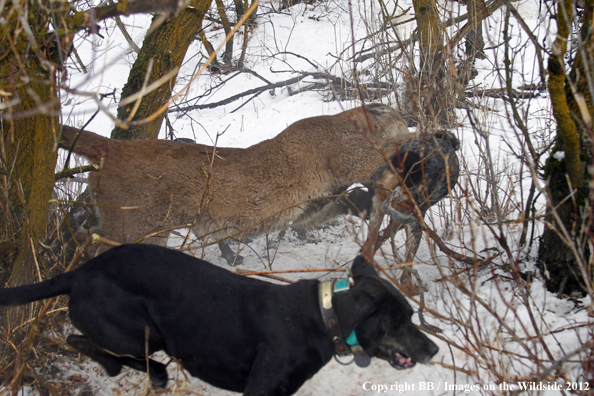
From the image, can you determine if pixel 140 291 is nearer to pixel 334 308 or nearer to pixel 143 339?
pixel 143 339

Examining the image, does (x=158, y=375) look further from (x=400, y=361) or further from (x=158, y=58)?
(x=158, y=58)

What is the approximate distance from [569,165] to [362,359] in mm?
1896

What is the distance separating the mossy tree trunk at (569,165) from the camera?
266cm

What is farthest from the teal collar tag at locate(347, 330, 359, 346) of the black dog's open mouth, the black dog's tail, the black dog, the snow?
the black dog's tail

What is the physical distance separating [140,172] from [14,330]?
Result: 1487 mm

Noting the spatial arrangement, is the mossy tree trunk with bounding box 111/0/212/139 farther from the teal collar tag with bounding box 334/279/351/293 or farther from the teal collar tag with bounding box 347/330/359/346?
the teal collar tag with bounding box 347/330/359/346

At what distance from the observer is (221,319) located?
2.46 m

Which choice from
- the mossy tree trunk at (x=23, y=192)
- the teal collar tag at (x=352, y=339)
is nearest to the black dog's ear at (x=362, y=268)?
the teal collar tag at (x=352, y=339)

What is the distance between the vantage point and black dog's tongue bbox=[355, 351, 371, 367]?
2.30 m

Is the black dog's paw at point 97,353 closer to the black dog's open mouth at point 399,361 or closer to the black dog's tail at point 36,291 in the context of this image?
the black dog's tail at point 36,291

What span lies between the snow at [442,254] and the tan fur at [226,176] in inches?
14.2

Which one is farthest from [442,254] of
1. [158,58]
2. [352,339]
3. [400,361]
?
[158,58]

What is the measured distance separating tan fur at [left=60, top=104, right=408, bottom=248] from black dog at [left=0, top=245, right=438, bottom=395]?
1253mm

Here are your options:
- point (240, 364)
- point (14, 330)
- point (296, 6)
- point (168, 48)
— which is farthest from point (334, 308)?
point (296, 6)
